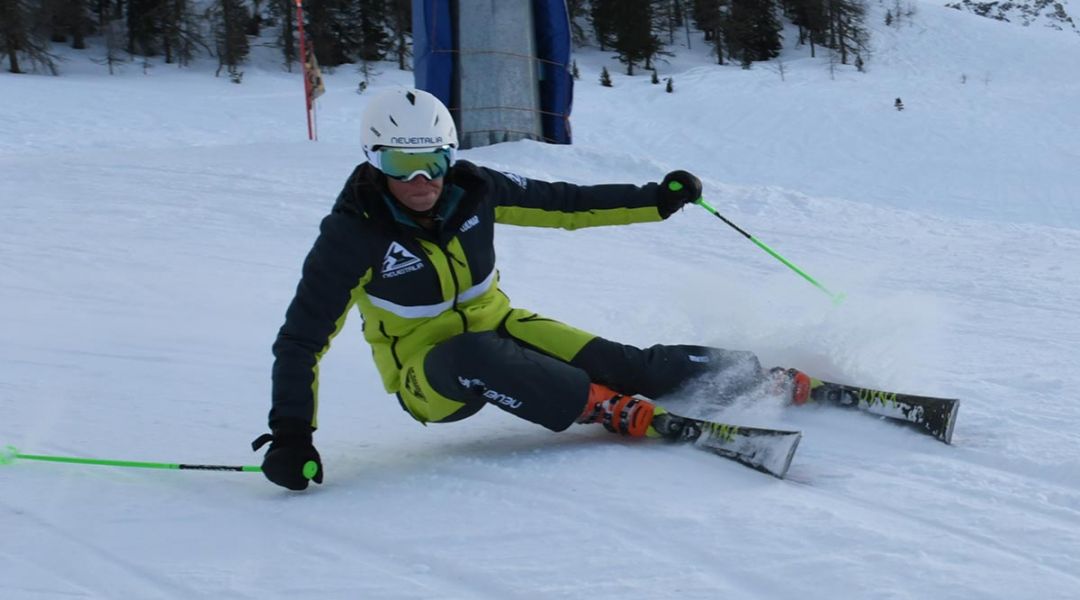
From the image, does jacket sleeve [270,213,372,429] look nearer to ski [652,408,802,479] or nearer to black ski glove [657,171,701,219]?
ski [652,408,802,479]

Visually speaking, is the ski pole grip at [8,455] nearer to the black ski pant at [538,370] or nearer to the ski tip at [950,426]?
the black ski pant at [538,370]

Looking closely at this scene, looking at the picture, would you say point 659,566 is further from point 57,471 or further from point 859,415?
point 57,471

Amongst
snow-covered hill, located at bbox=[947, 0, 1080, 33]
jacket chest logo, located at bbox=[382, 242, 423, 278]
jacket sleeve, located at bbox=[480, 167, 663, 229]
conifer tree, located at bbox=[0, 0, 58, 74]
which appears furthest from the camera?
snow-covered hill, located at bbox=[947, 0, 1080, 33]

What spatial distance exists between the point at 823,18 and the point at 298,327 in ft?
69.2

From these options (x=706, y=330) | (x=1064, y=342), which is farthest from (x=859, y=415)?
(x=1064, y=342)

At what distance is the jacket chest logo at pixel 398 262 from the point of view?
10.1 ft

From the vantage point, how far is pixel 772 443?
286 centimetres

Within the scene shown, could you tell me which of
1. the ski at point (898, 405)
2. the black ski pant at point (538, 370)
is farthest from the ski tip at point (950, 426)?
the black ski pant at point (538, 370)

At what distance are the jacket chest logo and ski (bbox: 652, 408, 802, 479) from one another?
87cm

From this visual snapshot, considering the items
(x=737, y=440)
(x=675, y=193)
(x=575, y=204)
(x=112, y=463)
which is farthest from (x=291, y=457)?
(x=675, y=193)

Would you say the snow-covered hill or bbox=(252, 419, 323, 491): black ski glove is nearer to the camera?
bbox=(252, 419, 323, 491): black ski glove

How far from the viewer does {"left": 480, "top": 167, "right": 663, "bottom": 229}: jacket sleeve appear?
11.6ft

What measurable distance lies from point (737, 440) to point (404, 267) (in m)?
1.10

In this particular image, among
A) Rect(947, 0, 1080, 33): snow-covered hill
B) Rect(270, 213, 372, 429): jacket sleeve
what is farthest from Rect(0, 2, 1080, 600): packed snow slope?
Rect(947, 0, 1080, 33): snow-covered hill
